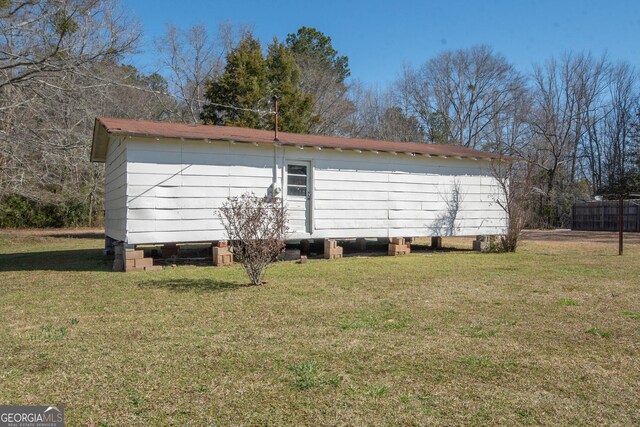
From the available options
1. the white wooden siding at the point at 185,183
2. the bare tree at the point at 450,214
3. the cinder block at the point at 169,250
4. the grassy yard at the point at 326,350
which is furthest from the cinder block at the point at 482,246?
the cinder block at the point at 169,250

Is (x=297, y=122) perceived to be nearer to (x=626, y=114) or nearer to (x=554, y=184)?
(x=554, y=184)

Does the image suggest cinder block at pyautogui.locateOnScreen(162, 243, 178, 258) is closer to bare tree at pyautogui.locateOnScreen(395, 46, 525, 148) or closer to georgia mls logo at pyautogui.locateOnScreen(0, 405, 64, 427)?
georgia mls logo at pyautogui.locateOnScreen(0, 405, 64, 427)

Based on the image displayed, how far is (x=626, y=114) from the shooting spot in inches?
1302

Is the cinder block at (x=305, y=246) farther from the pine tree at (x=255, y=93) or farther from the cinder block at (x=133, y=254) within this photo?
the pine tree at (x=255, y=93)

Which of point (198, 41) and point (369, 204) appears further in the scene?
point (198, 41)

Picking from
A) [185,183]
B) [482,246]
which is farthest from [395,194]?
[185,183]

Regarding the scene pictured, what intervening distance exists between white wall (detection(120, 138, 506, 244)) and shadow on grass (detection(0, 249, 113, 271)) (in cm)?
162

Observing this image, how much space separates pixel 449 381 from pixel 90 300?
4.72 metres

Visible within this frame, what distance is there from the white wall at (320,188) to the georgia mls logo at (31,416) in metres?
6.20

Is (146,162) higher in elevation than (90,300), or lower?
higher

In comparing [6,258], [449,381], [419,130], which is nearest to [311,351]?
[449,381]

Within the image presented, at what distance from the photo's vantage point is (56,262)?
10531 mm

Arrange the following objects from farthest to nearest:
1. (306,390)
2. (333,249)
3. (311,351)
Answer: 1. (333,249)
2. (311,351)
3. (306,390)

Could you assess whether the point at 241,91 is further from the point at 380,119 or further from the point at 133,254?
the point at 133,254
